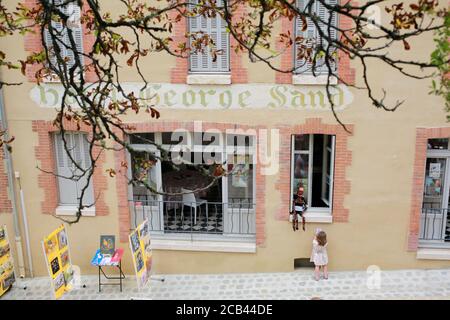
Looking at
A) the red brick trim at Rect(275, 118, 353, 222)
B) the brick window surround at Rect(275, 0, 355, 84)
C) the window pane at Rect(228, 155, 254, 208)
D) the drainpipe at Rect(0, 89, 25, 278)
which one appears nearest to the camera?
the brick window surround at Rect(275, 0, 355, 84)

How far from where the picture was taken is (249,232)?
10594 mm

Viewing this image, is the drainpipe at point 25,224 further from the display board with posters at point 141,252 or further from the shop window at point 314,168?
the shop window at point 314,168

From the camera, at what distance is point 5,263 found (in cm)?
1001

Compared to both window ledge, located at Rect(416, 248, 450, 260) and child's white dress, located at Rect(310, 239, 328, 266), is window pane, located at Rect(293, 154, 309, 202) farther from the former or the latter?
window ledge, located at Rect(416, 248, 450, 260)

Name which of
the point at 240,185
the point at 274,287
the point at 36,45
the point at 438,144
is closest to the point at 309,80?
the point at 240,185

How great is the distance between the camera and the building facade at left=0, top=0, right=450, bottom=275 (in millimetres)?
9562

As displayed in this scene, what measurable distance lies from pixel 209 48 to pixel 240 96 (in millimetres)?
1076

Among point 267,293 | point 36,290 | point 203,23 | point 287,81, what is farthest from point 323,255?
point 36,290

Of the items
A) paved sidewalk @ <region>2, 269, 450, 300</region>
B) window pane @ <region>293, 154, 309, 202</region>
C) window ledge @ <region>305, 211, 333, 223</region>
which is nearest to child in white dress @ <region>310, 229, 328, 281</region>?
window ledge @ <region>305, 211, 333, 223</region>

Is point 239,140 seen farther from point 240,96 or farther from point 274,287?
point 274,287

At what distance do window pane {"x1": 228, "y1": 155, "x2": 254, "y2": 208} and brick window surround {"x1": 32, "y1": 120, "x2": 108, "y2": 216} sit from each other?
8.23 feet

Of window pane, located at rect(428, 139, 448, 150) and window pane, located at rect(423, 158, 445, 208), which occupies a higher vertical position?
window pane, located at rect(428, 139, 448, 150)

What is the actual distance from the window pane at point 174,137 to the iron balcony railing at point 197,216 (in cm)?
130

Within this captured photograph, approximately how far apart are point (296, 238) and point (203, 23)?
14.9 feet
